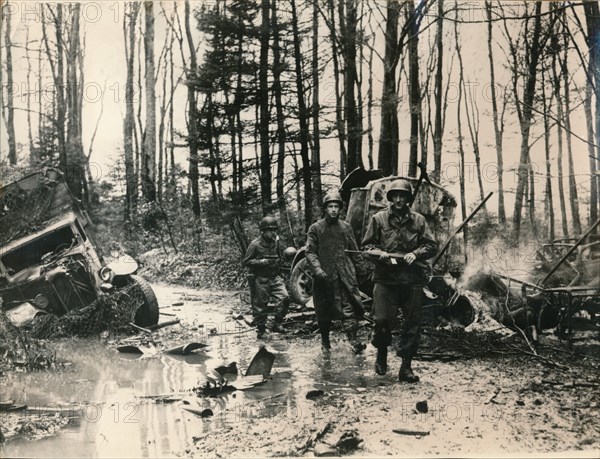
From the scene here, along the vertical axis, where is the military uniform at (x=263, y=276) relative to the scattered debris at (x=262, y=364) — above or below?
above

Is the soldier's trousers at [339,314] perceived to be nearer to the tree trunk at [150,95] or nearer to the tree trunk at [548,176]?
the tree trunk at [150,95]

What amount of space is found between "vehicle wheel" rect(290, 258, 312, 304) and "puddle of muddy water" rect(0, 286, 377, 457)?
542 millimetres

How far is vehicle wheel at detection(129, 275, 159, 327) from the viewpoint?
4.39 metres

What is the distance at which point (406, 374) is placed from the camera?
4152mm

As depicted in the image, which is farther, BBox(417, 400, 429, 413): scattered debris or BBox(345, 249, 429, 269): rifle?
BBox(345, 249, 429, 269): rifle

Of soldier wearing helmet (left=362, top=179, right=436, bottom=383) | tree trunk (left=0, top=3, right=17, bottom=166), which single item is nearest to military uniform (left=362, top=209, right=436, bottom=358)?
soldier wearing helmet (left=362, top=179, right=436, bottom=383)

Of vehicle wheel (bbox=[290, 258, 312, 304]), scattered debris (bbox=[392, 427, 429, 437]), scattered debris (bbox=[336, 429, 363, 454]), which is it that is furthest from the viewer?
vehicle wheel (bbox=[290, 258, 312, 304])

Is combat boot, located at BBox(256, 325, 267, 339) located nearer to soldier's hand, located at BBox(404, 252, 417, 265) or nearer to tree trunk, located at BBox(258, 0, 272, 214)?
tree trunk, located at BBox(258, 0, 272, 214)

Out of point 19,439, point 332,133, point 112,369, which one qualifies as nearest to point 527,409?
point 332,133

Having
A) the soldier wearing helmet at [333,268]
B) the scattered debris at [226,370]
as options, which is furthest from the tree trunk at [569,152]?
the scattered debris at [226,370]

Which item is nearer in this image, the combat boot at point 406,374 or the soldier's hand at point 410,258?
the soldier's hand at point 410,258

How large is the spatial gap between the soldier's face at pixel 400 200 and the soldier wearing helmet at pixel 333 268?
63 centimetres

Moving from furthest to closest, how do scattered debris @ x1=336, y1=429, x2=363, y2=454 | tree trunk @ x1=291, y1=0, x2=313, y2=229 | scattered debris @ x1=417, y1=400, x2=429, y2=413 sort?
tree trunk @ x1=291, y1=0, x2=313, y2=229
scattered debris @ x1=417, y1=400, x2=429, y2=413
scattered debris @ x1=336, y1=429, x2=363, y2=454

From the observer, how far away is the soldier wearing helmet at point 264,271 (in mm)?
4512
